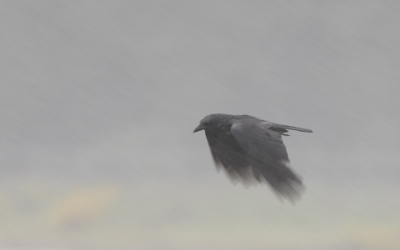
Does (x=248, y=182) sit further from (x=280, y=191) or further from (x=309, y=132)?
(x=280, y=191)

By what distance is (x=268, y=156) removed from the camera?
6.70 meters

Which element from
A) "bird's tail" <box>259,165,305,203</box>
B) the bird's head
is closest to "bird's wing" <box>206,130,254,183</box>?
the bird's head

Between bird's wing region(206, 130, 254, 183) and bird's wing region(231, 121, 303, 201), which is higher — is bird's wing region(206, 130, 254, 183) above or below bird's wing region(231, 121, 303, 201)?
above

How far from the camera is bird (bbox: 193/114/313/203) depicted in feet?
20.3

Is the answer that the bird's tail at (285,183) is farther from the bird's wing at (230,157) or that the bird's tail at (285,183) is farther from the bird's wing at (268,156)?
the bird's wing at (230,157)

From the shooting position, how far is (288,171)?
6.31 meters

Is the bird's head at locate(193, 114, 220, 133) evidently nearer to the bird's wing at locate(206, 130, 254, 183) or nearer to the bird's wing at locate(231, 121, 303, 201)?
the bird's wing at locate(206, 130, 254, 183)

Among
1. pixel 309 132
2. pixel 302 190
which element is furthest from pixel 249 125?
pixel 302 190

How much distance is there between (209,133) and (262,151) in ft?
5.98

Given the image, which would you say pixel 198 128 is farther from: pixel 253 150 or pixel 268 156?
pixel 268 156

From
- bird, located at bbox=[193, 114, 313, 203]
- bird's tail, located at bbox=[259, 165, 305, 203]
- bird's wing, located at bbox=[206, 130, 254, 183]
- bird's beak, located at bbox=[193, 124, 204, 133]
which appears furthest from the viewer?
bird's wing, located at bbox=[206, 130, 254, 183]

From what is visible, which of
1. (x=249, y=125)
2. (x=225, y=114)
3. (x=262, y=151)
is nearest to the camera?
(x=262, y=151)

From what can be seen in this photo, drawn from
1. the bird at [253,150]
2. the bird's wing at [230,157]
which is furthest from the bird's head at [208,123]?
the bird's wing at [230,157]

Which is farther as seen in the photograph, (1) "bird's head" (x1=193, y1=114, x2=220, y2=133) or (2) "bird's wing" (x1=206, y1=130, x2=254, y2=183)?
(2) "bird's wing" (x1=206, y1=130, x2=254, y2=183)
